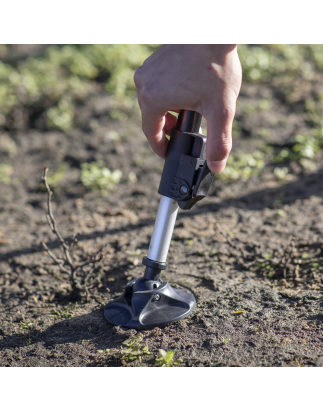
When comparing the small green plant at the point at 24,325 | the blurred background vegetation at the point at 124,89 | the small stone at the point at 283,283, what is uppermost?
the blurred background vegetation at the point at 124,89

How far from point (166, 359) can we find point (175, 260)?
995mm

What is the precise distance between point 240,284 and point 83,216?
5.64ft

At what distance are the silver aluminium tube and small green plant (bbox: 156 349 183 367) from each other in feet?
1.46

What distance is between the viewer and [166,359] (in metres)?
1.78

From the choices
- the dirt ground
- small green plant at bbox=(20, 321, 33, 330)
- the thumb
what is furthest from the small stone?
small green plant at bbox=(20, 321, 33, 330)

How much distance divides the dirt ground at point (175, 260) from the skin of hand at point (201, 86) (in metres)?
0.88

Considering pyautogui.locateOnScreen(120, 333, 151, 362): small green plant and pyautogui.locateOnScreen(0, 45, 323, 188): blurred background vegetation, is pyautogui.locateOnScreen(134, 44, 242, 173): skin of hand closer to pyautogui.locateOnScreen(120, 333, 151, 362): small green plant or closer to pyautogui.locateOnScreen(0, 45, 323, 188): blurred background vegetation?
pyautogui.locateOnScreen(120, 333, 151, 362): small green plant

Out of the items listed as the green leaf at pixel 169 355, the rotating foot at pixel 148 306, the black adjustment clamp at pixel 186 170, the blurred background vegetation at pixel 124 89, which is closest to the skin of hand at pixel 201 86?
the black adjustment clamp at pixel 186 170

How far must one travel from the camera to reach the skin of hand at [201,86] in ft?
5.27

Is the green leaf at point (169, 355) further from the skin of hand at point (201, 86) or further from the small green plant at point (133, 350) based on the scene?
the skin of hand at point (201, 86)

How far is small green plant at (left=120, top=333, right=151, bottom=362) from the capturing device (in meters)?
1.85

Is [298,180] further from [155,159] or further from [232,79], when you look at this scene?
[232,79]

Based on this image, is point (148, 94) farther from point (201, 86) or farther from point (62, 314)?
point (62, 314)

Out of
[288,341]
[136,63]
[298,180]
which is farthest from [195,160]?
[136,63]
